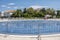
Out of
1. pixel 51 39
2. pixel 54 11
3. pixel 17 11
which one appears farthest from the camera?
pixel 54 11

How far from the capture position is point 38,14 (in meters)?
22.2

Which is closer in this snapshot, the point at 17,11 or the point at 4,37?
the point at 4,37

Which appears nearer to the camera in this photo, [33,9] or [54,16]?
[54,16]

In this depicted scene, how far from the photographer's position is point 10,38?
4.40m

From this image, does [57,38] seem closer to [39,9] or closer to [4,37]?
[4,37]

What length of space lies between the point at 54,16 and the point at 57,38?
59.5ft

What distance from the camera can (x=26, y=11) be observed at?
22766 mm

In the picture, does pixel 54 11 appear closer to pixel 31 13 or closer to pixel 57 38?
pixel 31 13

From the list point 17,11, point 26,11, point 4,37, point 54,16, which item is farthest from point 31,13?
point 4,37

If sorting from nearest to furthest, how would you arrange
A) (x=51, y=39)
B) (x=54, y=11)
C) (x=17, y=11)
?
(x=51, y=39) < (x=17, y=11) < (x=54, y=11)

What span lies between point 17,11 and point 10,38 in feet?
57.6

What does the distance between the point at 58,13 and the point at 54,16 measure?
956 mm

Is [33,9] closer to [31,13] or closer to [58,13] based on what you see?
[31,13]

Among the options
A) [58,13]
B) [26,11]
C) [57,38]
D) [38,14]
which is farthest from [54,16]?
[57,38]
